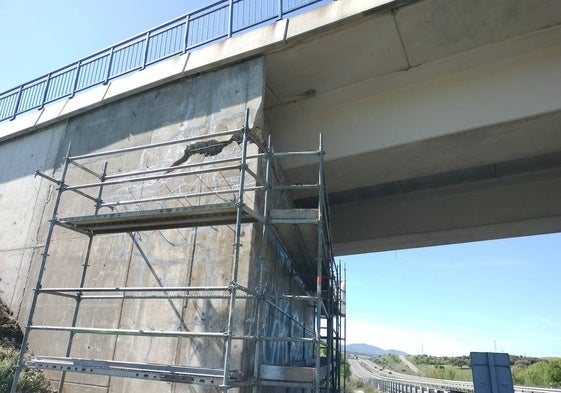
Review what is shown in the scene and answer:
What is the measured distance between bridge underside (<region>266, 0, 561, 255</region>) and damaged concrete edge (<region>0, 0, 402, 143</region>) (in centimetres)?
15

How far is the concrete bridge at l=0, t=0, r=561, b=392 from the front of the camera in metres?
6.17

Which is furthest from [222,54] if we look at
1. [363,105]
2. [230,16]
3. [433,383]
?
[433,383]

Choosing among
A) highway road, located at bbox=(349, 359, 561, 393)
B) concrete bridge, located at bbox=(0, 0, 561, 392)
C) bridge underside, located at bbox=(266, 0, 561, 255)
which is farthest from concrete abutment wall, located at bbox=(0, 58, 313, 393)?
highway road, located at bbox=(349, 359, 561, 393)

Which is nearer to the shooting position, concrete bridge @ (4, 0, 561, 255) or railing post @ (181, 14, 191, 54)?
concrete bridge @ (4, 0, 561, 255)

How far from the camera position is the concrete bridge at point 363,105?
6.17 m

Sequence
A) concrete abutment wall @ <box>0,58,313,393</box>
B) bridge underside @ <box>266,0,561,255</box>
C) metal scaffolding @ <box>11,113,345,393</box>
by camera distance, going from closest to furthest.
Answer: metal scaffolding @ <box>11,113,345,393</box>, concrete abutment wall @ <box>0,58,313,393</box>, bridge underside @ <box>266,0,561,255</box>

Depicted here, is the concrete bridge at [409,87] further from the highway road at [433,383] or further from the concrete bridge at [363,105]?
the highway road at [433,383]

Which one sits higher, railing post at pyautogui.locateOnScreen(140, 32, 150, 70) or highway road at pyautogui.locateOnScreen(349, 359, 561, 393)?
railing post at pyautogui.locateOnScreen(140, 32, 150, 70)

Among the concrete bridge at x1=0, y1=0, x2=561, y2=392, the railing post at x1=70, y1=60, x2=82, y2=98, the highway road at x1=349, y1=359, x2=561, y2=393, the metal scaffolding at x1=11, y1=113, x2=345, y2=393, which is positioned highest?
the railing post at x1=70, y1=60, x2=82, y2=98

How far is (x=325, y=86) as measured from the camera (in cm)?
735

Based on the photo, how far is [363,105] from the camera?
7.50 metres

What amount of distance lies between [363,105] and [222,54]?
273cm

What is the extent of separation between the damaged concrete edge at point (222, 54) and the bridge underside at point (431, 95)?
151mm

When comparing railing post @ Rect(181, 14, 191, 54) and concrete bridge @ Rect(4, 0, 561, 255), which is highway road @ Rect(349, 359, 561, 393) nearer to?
concrete bridge @ Rect(4, 0, 561, 255)
